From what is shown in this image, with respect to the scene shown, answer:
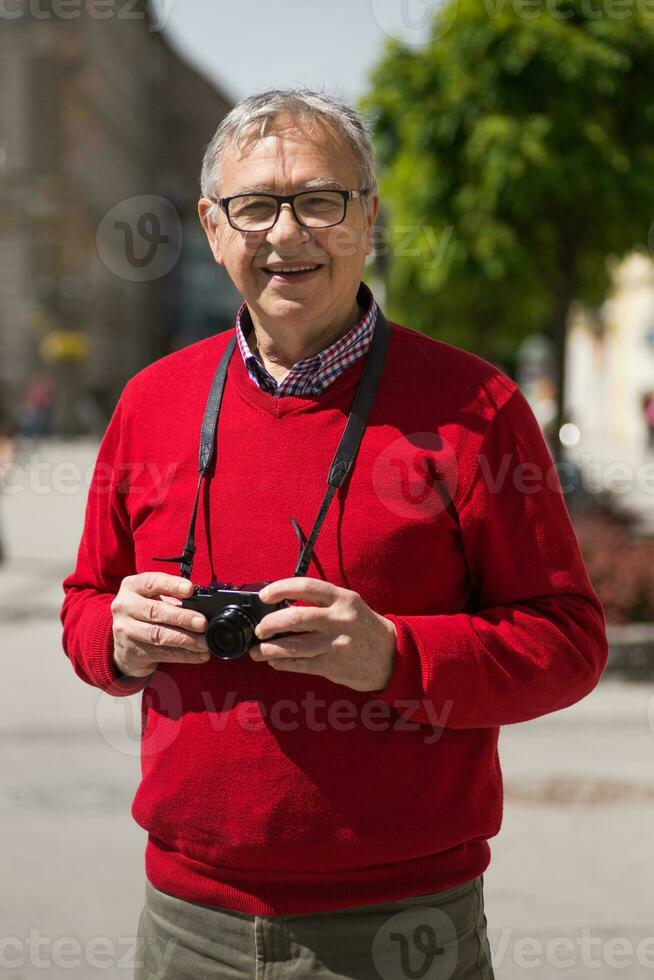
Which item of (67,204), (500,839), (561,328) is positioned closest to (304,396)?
(500,839)

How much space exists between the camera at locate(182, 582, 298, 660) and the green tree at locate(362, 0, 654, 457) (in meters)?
8.56

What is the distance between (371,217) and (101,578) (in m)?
0.75

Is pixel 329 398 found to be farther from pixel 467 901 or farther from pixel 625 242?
→ pixel 625 242

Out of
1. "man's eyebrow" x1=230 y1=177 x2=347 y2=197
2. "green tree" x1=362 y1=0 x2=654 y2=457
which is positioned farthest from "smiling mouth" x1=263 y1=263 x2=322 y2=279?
"green tree" x1=362 y1=0 x2=654 y2=457

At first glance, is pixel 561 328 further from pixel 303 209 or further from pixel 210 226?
pixel 303 209

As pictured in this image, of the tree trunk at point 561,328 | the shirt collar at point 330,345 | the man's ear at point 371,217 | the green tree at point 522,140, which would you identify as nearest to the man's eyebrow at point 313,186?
the man's ear at point 371,217

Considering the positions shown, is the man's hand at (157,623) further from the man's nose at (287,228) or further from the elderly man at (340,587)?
the man's nose at (287,228)

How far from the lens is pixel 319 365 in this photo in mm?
1979

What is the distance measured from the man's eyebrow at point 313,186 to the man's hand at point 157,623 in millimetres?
589

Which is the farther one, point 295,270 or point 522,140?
point 522,140

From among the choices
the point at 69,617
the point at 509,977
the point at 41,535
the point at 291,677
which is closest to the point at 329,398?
the point at 291,677

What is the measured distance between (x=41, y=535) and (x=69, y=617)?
46.3 feet

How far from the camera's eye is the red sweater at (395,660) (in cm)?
185

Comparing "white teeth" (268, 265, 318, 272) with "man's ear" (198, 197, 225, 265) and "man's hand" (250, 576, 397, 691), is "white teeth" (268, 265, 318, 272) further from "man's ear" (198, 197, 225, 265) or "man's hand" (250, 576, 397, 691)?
"man's hand" (250, 576, 397, 691)
